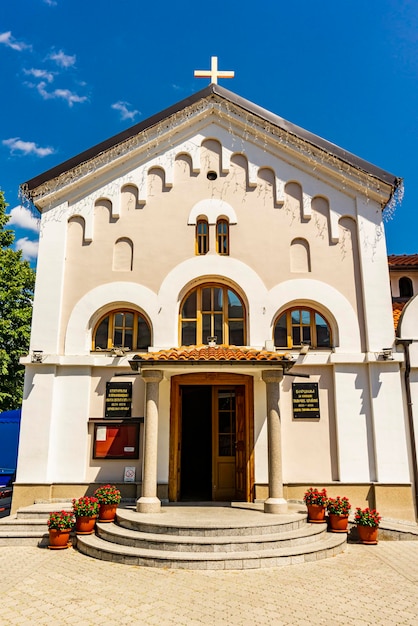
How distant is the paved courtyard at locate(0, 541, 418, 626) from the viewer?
5.60 m

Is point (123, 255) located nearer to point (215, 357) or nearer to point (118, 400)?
point (118, 400)

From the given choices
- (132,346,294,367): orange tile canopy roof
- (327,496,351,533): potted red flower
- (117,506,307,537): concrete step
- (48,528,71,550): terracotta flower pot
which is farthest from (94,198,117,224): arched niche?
(327,496,351,533): potted red flower

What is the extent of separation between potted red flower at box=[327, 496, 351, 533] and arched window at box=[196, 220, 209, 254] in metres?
6.31

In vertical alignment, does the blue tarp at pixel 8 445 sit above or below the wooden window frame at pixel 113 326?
below

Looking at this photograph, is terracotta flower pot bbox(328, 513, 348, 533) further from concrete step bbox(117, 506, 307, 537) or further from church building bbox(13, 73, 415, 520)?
church building bbox(13, 73, 415, 520)

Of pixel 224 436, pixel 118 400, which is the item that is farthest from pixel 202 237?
pixel 224 436

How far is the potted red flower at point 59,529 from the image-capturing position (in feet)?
28.1

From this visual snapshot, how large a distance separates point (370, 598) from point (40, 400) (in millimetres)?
7637

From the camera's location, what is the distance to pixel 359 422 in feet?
35.4

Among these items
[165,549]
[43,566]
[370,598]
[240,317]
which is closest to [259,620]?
[370,598]

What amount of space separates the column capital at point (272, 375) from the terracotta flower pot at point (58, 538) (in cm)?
471

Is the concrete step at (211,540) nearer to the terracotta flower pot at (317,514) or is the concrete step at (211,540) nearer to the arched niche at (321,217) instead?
the terracotta flower pot at (317,514)

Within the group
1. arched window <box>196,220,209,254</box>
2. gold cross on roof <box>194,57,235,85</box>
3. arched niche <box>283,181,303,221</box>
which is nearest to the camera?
arched window <box>196,220,209,254</box>

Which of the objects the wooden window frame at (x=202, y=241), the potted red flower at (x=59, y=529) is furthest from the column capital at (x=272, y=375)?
the potted red flower at (x=59, y=529)
